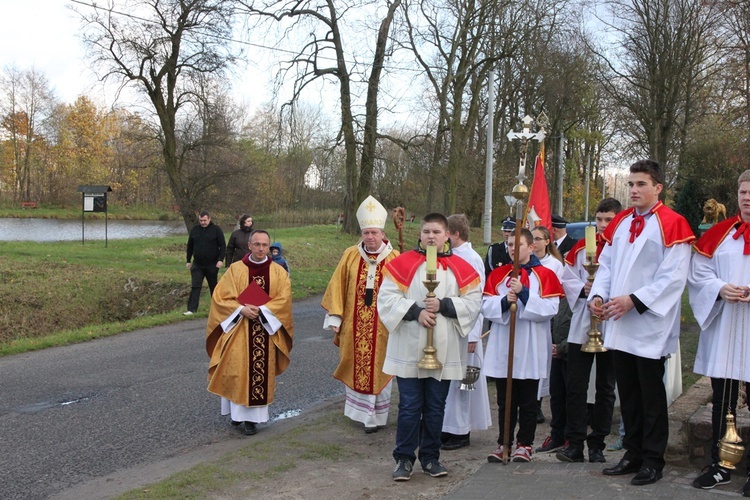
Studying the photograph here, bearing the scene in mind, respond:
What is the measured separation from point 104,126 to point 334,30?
3837 cm

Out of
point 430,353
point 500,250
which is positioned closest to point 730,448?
point 430,353

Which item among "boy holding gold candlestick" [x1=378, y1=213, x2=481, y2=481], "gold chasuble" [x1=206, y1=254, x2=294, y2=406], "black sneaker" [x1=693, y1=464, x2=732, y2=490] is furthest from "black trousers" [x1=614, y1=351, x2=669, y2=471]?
"gold chasuble" [x1=206, y1=254, x2=294, y2=406]

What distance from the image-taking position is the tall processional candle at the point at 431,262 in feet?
15.7

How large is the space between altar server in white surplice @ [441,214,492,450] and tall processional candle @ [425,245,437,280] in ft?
4.06

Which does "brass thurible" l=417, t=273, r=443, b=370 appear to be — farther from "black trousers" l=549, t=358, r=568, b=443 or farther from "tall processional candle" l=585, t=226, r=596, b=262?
"black trousers" l=549, t=358, r=568, b=443

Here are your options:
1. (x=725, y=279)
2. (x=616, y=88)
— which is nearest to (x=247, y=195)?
(x=616, y=88)

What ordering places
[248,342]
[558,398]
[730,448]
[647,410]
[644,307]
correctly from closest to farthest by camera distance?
[730,448] → [644,307] → [647,410] → [558,398] → [248,342]

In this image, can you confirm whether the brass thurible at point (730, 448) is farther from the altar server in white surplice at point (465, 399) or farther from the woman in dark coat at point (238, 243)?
the woman in dark coat at point (238, 243)

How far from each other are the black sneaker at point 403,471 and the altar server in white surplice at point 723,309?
6.11 ft

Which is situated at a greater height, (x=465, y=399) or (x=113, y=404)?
(x=465, y=399)

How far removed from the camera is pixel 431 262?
4785 mm

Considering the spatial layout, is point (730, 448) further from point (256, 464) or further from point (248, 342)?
point (248, 342)

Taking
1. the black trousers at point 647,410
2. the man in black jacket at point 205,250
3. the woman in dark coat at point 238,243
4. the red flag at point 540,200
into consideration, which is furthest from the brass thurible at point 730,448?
the man in black jacket at point 205,250

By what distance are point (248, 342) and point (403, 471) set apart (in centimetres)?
239
